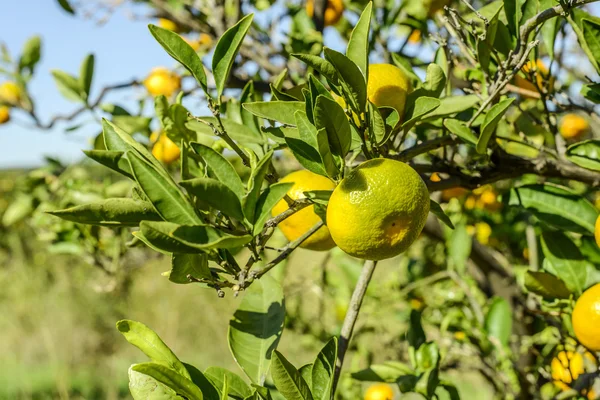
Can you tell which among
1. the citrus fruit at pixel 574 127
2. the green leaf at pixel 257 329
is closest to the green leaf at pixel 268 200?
the green leaf at pixel 257 329

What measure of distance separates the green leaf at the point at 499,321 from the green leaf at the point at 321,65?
60 cm

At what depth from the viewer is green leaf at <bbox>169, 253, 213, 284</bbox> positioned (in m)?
0.40

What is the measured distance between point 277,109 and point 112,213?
0.50ft

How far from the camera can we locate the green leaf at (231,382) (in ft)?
1.59

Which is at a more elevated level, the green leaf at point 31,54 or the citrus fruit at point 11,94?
the green leaf at point 31,54

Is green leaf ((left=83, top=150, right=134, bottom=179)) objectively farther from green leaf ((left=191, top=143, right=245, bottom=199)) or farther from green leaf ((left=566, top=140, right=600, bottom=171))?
green leaf ((left=566, top=140, right=600, bottom=171))

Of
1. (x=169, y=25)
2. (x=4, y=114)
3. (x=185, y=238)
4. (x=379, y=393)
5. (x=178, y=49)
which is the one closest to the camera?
(x=185, y=238)

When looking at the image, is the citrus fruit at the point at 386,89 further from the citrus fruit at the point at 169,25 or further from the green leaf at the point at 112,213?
the citrus fruit at the point at 169,25

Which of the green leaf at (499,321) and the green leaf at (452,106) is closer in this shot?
the green leaf at (452,106)

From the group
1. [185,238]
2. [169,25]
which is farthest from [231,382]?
[169,25]

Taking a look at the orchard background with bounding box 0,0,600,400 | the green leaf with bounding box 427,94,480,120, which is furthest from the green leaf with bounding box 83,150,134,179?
the green leaf with bounding box 427,94,480,120

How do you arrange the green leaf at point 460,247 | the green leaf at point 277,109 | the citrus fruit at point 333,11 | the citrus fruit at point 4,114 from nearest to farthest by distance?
the green leaf at point 277,109 → the green leaf at point 460,247 → the citrus fruit at point 333,11 → the citrus fruit at point 4,114

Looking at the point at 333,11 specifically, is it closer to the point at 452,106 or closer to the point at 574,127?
the point at 574,127

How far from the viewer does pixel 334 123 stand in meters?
0.42
